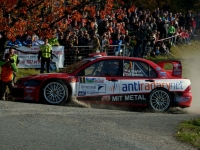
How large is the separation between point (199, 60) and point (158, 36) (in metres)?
3.52

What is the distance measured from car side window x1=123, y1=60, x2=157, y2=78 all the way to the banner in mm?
7632

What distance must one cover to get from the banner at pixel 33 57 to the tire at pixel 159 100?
821cm

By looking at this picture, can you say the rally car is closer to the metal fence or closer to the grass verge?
the grass verge

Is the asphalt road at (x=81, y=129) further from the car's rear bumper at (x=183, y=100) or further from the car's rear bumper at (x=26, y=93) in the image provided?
the car's rear bumper at (x=183, y=100)

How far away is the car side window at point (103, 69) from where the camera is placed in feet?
50.4

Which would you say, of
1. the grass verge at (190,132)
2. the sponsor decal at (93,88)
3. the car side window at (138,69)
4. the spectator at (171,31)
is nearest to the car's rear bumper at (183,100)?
the car side window at (138,69)

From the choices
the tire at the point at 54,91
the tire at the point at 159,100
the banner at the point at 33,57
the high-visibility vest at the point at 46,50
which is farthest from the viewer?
the banner at the point at 33,57

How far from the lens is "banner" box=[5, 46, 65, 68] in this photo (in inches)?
882

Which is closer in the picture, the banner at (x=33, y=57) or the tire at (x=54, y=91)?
the tire at (x=54, y=91)

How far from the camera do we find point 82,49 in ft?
77.2

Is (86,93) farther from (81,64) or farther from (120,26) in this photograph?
(120,26)

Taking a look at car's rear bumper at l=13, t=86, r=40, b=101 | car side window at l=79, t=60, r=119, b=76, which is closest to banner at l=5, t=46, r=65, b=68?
car's rear bumper at l=13, t=86, r=40, b=101

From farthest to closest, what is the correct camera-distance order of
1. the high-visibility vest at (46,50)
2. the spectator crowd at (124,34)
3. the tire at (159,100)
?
the spectator crowd at (124,34), the high-visibility vest at (46,50), the tire at (159,100)

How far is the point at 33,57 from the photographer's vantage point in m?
22.7
